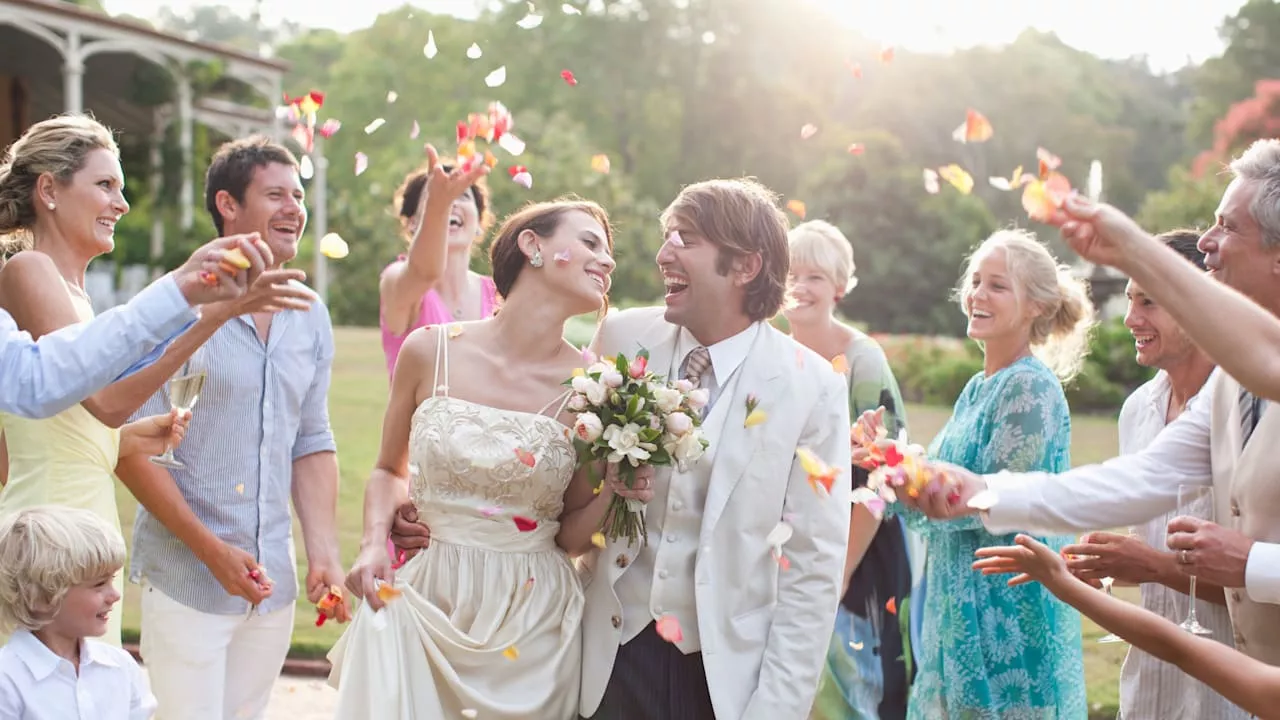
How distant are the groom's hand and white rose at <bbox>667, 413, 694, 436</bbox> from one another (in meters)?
0.94

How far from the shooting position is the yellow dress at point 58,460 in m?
4.00

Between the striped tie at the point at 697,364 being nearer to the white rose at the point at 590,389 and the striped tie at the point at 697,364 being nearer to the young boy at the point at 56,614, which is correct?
the white rose at the point at 590,389

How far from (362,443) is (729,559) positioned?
41.8 feet

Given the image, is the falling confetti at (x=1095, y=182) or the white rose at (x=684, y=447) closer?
the falling confetti at (x=1095, y=182)

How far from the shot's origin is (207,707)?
169 inches

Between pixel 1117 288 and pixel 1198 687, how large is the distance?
24.1 metres

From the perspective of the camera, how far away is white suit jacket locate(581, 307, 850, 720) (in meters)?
3.55

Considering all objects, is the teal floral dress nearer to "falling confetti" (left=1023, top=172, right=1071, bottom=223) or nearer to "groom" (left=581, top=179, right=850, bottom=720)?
"groom" (left=581, top=179, right=850, bottom=720)

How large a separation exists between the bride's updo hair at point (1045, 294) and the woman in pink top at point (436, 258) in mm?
2043

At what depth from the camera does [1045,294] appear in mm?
5059

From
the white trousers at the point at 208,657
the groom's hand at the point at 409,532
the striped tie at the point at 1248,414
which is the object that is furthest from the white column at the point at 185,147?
the striped tie at the point at 1248,414

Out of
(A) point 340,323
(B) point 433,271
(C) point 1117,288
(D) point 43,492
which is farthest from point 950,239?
(D) point 43,492

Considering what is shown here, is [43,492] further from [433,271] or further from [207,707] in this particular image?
[433,271]

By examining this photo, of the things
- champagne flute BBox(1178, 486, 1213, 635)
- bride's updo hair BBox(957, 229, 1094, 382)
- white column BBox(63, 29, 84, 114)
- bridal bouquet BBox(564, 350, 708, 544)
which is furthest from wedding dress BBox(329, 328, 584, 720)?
white column BBox(63, 29, 84, 114)
